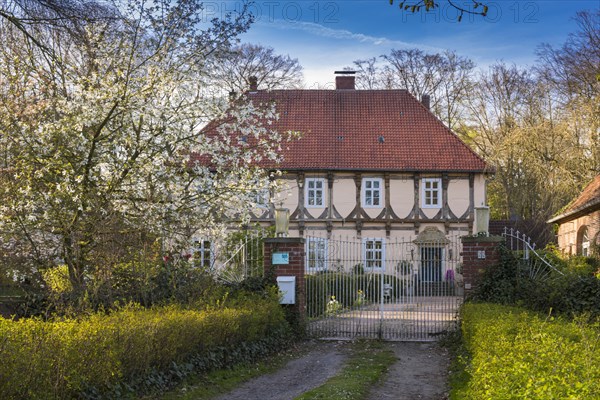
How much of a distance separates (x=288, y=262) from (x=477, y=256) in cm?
351

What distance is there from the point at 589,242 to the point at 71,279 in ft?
48.5

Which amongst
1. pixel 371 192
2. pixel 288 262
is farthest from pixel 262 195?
pixel 371 192

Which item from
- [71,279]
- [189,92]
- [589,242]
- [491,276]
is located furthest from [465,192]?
[71,279]

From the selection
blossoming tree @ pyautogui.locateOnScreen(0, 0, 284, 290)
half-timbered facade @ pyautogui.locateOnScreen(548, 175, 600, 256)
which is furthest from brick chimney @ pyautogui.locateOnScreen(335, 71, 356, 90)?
blossoming tree @ pyautogui.locateOnScreen(0, 0, 284, 290)

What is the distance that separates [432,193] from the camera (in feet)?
99.1

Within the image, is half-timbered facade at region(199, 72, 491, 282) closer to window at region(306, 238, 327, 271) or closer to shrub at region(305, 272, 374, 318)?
window at region(306, 238, 327, 271)

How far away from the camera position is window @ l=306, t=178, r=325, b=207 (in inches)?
1189

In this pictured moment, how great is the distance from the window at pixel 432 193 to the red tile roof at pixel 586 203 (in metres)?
7.41

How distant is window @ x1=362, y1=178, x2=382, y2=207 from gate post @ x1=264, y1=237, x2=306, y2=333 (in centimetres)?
1650

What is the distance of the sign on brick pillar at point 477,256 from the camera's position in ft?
44.6

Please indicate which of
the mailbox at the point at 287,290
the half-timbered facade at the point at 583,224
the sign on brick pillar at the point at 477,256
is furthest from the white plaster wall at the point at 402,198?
the mailbox at the point at 287,290

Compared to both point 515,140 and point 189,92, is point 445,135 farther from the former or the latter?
point 189,92

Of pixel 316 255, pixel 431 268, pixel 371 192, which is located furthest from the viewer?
pixel 371 192

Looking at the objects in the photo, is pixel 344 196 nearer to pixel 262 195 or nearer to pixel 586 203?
pixel 586 203
